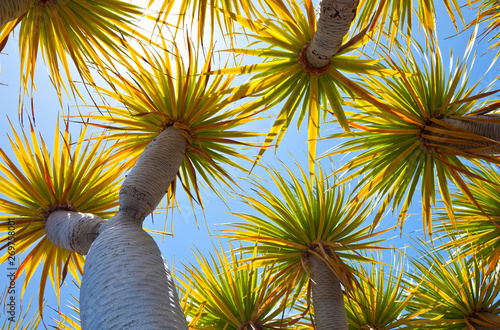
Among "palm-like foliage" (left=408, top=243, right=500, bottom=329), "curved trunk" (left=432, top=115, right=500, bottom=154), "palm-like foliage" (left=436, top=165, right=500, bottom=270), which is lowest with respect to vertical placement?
"palm-like foliage" (left=408, top=243, right=500, bottom=329)

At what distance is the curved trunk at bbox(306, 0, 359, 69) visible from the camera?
1600mm

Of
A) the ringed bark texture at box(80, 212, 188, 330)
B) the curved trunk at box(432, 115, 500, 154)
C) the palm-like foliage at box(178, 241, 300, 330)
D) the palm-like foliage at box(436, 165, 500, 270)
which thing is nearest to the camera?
the ringed bark texture at box(80, 212, 188, 330)

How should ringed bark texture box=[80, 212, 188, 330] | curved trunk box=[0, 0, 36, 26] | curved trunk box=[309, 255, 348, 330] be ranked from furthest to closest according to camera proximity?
curved trunk box=[309, 255, 348, 330], curved trunk box=[0, 0, 36, 26], ringed bark texture box=[80, 212, 188, 330]

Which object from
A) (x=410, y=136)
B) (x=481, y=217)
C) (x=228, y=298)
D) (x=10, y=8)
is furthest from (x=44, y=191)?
(x=481, y=217)

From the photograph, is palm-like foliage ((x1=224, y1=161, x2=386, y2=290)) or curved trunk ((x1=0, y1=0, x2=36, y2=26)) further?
palm-like foliage ((x1=224, y1=161, x2=386, y2=290))

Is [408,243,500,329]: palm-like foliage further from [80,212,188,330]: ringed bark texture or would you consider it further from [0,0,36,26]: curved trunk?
[0,0,36,26]: curved trunk

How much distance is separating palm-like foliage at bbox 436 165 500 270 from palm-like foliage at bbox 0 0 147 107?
3233 mm

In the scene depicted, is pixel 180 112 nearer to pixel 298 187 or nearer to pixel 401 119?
pixel 298 187

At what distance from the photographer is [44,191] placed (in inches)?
88.8

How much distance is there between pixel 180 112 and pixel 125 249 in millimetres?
1269

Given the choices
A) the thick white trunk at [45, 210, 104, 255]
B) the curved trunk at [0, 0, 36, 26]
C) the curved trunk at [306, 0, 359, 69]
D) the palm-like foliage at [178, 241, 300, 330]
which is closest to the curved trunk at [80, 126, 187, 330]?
the thick white trunk at [45, 210, 104, 255]

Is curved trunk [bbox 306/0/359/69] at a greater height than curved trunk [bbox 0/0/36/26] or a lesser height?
greater

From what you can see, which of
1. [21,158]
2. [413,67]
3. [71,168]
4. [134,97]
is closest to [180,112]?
[134,97]

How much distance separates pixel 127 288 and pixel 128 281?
0.09 feet
